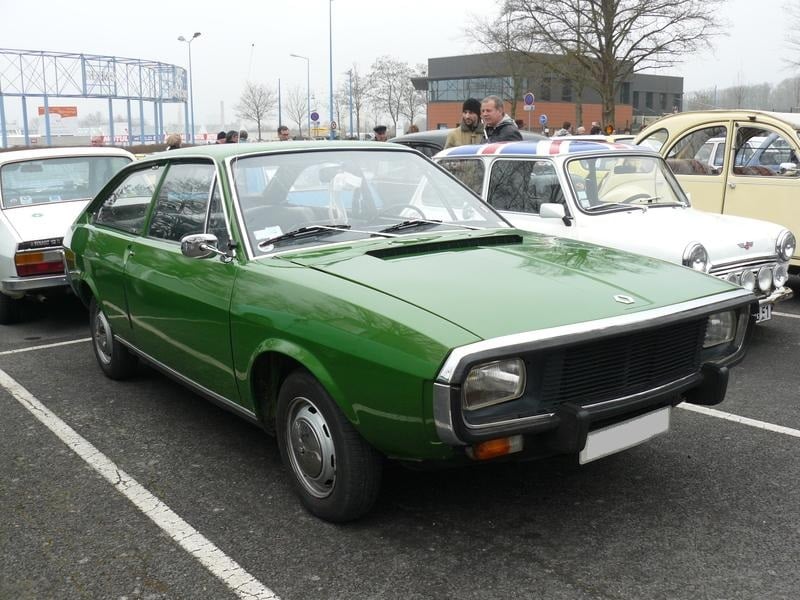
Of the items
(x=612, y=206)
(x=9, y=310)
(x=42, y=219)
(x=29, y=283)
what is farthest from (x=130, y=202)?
(x=612, y=206)

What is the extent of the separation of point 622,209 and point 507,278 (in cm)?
336

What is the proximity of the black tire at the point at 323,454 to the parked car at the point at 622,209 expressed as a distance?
3078mm

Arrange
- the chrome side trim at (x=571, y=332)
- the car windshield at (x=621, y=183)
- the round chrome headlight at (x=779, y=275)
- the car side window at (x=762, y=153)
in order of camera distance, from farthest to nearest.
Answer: the car side window at (x=762, y=153) → the car windshield at (x=621, y=183) → the round chrome headlight at (x=779, y=275) → the chrome side trim at (x=571, y=332)

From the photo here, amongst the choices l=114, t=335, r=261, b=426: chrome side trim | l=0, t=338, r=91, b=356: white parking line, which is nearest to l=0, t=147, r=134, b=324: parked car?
l=0, t=338, r=91, b=356: white parking line

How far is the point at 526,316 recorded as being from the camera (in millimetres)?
2912

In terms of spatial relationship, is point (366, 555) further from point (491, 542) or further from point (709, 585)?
point (709, 585)

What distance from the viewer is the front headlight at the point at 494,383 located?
2799mm

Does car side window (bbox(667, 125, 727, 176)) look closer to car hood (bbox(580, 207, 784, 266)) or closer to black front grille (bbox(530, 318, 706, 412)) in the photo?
car hood (bbox(580, 207, 784, 266))

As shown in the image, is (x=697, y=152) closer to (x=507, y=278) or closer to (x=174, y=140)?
(x=507, y=278)

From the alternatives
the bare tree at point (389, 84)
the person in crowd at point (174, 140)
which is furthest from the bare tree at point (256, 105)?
the person in crowd at point (174, 140)

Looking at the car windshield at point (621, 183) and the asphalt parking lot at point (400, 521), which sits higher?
the car windshield at point (621, 183)

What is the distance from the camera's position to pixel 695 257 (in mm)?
5562

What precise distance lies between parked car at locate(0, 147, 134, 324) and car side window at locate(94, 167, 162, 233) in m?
1.78

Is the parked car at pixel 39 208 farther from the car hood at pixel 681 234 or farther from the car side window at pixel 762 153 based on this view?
the car side window at pixel 762 153
